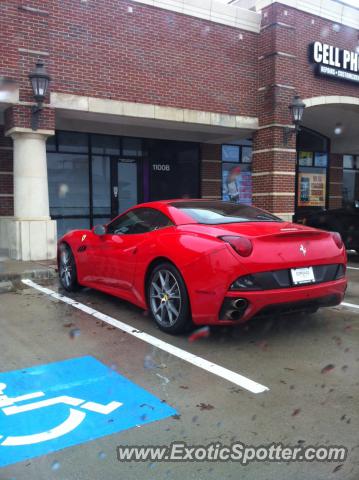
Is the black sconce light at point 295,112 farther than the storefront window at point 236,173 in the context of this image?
No

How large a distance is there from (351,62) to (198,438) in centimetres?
1365

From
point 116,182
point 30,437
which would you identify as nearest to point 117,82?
point 116,182

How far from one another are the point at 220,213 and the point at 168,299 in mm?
1202

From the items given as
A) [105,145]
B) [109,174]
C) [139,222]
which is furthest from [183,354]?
[105,145]

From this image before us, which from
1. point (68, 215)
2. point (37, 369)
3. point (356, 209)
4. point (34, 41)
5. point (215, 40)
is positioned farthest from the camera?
point (68, 215)

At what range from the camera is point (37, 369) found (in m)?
4.04

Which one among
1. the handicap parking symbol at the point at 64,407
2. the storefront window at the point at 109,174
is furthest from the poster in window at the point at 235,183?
the handicap parking symbol at the point at 64,407

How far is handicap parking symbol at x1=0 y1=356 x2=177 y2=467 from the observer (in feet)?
9.36

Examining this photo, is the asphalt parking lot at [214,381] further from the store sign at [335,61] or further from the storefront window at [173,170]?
the store sign at [335,61]

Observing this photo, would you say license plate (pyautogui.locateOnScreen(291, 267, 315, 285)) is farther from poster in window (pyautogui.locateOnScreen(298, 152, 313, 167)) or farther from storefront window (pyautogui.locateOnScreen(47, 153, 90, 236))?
poster in window (pyautogui.locateOnScreen(298, 152, 313, 167))

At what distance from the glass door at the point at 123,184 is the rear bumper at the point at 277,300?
412 inches

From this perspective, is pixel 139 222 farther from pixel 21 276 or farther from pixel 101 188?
pixel 101 188

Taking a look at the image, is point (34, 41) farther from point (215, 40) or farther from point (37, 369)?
point (37, 369)

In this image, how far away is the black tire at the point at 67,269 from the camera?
697cm
